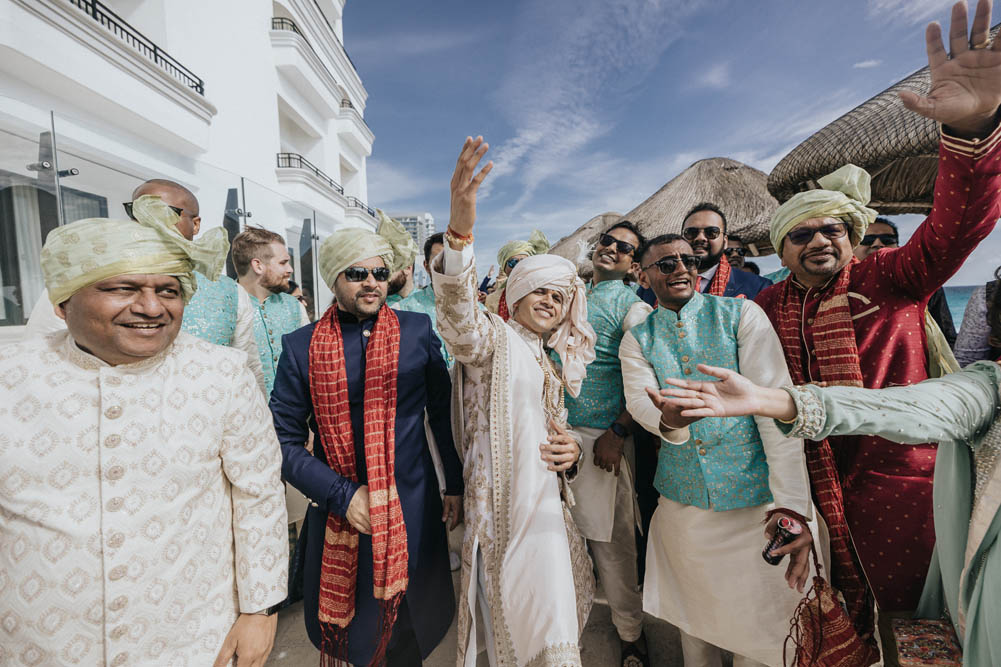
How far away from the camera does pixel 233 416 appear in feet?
4.59

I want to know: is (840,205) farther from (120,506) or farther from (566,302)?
(120,506)

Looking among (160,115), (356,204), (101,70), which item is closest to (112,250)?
(101,70)

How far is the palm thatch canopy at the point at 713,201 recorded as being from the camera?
6.29 m

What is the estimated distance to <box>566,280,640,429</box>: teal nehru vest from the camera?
2504 mm


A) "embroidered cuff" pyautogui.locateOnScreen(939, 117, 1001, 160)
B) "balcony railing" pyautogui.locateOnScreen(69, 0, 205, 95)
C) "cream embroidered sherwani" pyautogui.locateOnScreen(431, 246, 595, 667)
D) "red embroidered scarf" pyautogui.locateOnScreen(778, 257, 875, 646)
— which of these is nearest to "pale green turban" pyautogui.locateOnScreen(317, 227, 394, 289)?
"cream embroidered sherwani" pyautogui.locateOnScreen(431, 246, 595, 667)

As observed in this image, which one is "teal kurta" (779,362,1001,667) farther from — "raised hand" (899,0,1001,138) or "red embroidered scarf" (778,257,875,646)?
"raised hand" (899,0,1001,138)

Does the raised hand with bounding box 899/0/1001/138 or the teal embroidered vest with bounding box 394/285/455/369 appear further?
the teal embroidered vest with bounding box 394/285/455/369

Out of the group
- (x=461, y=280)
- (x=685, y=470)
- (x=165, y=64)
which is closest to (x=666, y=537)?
(x=685, y=470)

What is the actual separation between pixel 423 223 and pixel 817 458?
7872cm

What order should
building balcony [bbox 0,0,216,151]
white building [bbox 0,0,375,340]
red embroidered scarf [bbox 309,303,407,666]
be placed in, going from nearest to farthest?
red embroidered scarf [bbox 309,303,407,666] → white building [bbox 0,0,375,340] → building balcony [bbox 0,0,216,151]

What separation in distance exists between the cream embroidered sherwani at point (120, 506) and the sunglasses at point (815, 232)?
250 centimetres

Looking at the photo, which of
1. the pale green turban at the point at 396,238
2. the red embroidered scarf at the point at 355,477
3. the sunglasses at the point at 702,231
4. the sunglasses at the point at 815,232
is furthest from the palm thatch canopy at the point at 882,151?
the red embroidered scarf at the point at 355,477

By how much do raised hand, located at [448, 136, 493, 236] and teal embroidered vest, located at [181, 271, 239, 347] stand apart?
5.55 feet

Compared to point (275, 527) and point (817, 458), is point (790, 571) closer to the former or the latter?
point (817, 458)
